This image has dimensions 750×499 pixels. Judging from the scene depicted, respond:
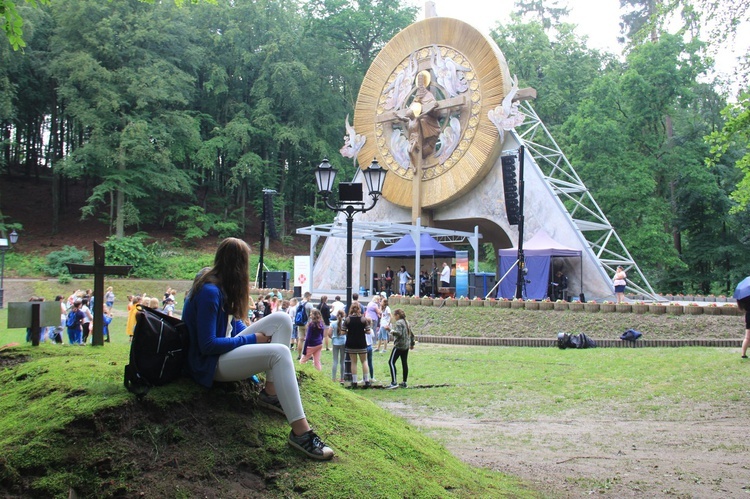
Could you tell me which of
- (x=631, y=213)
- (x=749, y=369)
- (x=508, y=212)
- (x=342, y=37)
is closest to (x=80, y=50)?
(x=342, y=37)

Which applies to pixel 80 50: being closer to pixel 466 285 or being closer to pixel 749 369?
pixel 466 285

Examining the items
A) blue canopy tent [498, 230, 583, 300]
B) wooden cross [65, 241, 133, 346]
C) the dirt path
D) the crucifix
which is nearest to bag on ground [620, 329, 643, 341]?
blue canopy tent [498, 230, 583, 300]

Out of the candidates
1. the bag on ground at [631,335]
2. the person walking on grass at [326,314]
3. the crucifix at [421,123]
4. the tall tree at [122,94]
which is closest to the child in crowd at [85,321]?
the person walking on grass at [326,314]

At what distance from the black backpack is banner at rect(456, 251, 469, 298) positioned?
66.3ft

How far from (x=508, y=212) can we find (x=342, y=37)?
2756 cm

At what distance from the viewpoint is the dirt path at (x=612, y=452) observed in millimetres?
5270

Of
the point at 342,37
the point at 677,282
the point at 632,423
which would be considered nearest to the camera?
the point at 632,423

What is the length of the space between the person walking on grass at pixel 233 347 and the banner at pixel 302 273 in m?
24.4

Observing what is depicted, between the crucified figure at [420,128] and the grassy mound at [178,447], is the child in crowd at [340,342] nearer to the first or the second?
the grassy mound at [178,447]

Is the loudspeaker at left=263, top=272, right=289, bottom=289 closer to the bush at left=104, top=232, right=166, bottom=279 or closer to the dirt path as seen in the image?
the bush at left=104, top=232, right=166, bottom=279

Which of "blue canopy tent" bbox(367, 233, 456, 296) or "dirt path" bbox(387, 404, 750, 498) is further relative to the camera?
"blue canopy tent" bbox(367, 233, 456, 296)

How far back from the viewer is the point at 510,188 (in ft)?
85.2

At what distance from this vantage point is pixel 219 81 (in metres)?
45.2

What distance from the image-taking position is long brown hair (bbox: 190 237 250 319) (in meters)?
3.82
